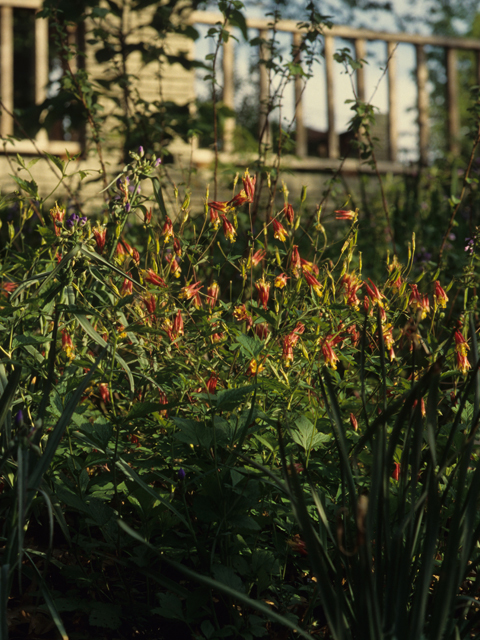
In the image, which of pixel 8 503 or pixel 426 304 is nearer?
pixel 8 503

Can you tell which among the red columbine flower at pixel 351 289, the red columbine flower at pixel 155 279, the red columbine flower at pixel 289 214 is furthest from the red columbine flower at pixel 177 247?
the red columbine flower at pixel 351 289

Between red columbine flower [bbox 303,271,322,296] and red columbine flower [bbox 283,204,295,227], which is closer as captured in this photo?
red columbine flower [bbox 303,271,322,296]

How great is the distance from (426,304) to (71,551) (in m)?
1.13

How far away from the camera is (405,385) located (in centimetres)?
171

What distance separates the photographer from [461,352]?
1.70m

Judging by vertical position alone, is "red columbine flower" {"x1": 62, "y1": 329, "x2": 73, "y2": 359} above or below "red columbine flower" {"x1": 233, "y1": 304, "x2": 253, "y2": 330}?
below

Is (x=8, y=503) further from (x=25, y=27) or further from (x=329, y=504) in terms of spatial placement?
(x=25, y=27)

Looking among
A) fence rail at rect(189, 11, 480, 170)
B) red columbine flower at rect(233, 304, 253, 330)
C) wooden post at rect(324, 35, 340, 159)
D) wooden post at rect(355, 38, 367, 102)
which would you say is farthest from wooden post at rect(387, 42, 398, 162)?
red columbine flower at rect(233, 304, 253, 330)

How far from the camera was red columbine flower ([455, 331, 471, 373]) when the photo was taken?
169 cm

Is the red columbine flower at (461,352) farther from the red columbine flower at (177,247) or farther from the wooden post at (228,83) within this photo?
the wooden post at (228,83)

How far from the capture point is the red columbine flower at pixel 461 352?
A: 1.69 metres

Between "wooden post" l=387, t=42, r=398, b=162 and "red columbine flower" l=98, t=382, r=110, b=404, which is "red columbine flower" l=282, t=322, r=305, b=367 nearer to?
"red columbine flower" l=98, t=382, r=110, b=404

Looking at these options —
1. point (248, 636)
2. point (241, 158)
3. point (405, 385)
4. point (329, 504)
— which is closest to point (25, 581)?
point (248, 636)

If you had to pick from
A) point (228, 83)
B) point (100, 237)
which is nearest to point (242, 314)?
point (100, 237)
